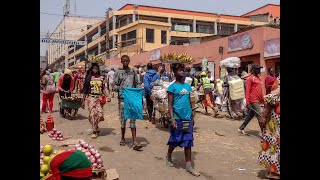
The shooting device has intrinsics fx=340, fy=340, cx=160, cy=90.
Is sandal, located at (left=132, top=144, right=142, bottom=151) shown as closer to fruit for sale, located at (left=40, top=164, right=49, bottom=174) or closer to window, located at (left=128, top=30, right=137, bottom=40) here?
fruit for sale, located at (left=40, top=164, right=49, bottom=174)

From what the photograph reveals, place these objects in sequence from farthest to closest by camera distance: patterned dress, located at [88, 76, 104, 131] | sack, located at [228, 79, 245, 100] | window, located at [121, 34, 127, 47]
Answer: window, located at [121, 34, 127, 47] → sack, located at [228, 79, 245, 100] → patterned dress, located at [88, 76, 104, 131]

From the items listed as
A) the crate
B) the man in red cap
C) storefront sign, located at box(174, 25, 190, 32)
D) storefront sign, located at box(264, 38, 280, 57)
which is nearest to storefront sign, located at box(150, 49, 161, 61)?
storefront sign, located at box(264, 38, 280, 57)

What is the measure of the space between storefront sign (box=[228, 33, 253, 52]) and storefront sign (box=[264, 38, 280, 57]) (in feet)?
4.46

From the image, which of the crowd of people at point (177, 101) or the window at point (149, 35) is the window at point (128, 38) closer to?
the window at point (149, 35)

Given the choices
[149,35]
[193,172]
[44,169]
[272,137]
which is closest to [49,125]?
[193,172]

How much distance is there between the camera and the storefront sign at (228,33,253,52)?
18953mm

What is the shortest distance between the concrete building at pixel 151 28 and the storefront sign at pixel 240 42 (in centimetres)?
1147

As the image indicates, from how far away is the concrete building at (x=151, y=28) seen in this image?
4122cm

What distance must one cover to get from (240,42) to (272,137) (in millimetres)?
15580

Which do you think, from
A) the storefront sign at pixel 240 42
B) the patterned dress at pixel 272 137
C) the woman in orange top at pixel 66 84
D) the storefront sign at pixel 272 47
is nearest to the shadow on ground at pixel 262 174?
the patterned dress at pixel 272 137

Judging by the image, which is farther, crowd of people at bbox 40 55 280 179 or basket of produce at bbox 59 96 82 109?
basket of produce at bbox 59 96 82 109
